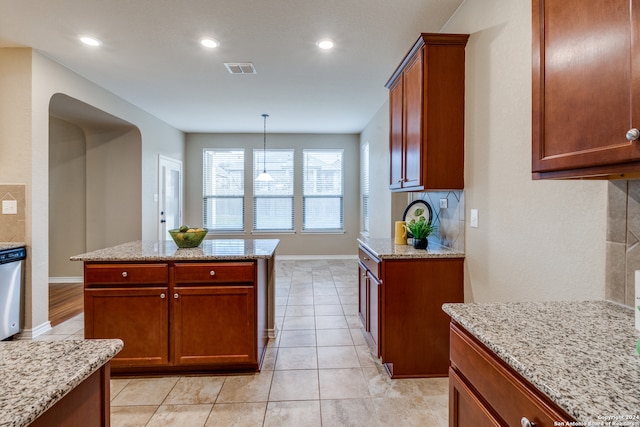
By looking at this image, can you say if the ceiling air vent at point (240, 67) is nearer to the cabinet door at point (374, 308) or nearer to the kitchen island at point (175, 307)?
the kitchen island at point (175, 307)

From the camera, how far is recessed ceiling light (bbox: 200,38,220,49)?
3096 mm

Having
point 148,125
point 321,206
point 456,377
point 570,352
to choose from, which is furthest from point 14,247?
point 321,206

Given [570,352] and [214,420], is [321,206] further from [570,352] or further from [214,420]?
[570,352]

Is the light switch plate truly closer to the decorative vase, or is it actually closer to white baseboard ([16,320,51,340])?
white baseboard ([16,320,51,340])

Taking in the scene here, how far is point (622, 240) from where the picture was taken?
4.20 feet

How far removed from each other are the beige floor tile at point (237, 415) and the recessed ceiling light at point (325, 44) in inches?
118

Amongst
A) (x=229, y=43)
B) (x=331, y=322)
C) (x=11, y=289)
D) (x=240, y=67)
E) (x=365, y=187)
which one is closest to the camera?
(x=11, y=289)

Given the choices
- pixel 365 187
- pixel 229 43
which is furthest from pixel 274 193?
pixel 229 43

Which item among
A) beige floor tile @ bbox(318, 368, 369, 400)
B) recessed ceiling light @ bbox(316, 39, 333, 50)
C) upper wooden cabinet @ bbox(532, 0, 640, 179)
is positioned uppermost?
recessed ceiling light @ bbox(316, 39, 333, 50)

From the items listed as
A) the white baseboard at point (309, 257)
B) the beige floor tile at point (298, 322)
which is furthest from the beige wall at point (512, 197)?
the white baseboard at point (309, 257)

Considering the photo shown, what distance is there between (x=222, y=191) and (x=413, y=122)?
5569mm

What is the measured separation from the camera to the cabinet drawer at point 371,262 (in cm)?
255

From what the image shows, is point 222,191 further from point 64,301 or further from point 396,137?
point 396,137

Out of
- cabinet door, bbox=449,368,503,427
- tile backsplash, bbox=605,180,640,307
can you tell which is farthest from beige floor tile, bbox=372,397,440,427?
tile backsplash, bbox=605,180,640,307
